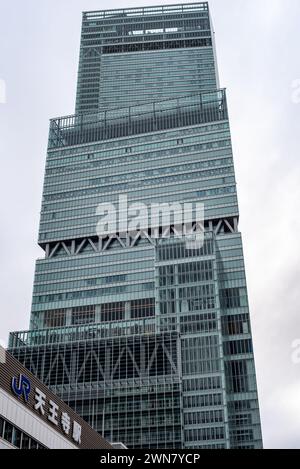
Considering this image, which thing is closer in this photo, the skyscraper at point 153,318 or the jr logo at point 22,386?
the jr logo at point 22,386

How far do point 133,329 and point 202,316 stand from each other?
1766 cm

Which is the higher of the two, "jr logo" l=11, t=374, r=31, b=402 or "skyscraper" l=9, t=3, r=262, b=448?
"skyscraper" l=9, t=3, r=262, b=448

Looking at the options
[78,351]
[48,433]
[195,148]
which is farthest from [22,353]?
[48,433]

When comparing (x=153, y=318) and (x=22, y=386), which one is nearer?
(x=22, y=386)

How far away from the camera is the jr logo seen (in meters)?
52.0

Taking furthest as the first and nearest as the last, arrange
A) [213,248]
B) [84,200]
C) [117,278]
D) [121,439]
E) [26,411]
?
1. [84,200]
2. [117,278]
3. [213,248]
4. [121,439]
5. [26,411]

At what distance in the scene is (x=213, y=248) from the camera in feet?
546

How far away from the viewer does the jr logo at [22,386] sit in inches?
2046

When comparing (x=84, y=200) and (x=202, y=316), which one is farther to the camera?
(x=84, y=200)

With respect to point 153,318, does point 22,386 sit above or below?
below

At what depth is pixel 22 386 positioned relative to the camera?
53531 millimetres

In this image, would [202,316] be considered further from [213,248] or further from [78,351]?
[78,351]

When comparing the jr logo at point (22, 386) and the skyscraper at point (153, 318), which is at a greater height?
the skyscraper at point (153, 318)

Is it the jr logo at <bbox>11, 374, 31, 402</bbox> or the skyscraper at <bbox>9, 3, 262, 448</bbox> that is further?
the skyscraper at <bbox>9, 3, 262, 448</bbox>
